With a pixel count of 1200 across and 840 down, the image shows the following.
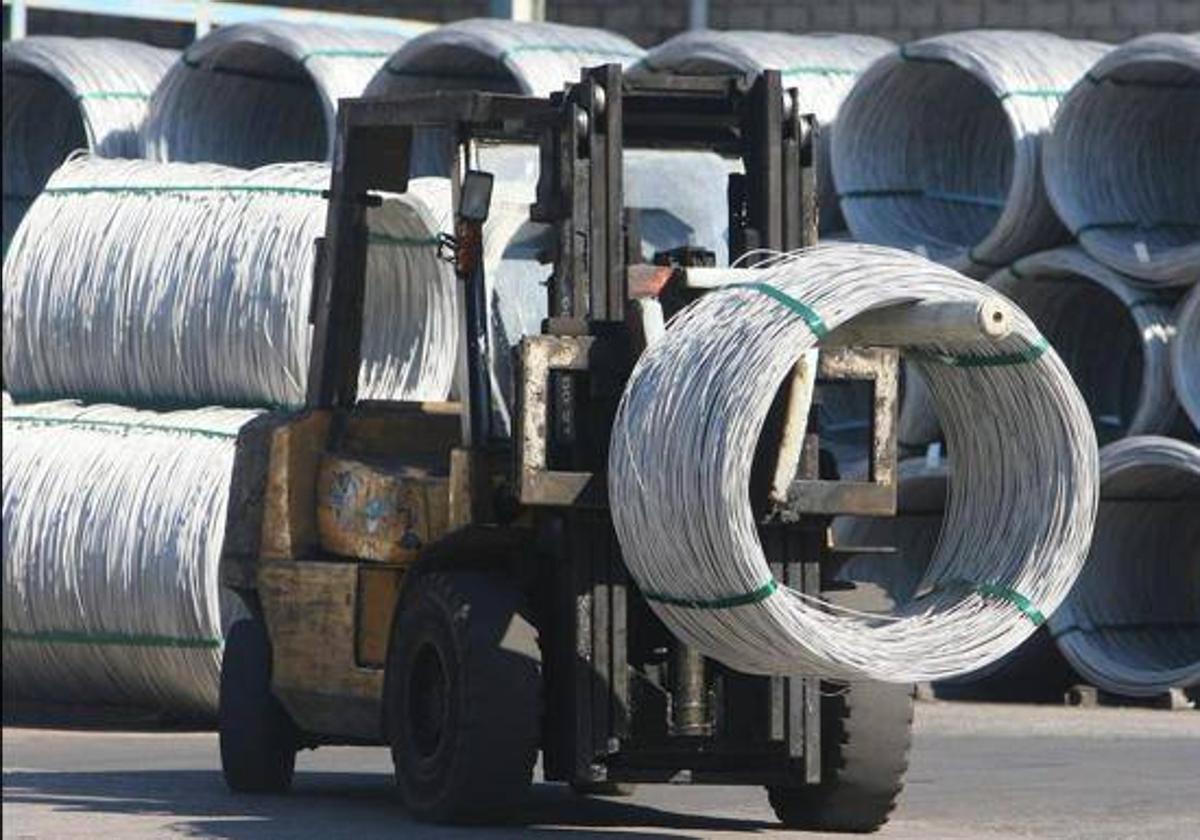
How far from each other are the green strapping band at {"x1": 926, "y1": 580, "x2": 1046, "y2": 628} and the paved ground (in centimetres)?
86

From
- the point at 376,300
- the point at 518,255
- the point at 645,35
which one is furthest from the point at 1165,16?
the point at 518,255

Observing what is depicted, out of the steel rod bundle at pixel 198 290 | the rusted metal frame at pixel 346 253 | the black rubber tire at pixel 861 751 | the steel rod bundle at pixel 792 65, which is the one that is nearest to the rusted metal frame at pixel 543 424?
the black rubber tire at pixel 861 751

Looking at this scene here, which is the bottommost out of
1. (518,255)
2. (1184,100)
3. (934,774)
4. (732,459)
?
(934,774)

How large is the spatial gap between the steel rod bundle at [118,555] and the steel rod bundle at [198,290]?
0.96 ft

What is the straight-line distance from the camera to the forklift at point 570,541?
408 inches

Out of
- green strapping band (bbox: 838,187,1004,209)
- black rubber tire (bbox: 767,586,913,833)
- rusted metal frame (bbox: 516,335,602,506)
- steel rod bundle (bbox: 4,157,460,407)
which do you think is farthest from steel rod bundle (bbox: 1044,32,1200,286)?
rusted metal frame (bbox: 516,335,602,506)

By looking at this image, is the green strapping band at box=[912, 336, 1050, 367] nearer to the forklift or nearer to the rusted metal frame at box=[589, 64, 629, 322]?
the forklift

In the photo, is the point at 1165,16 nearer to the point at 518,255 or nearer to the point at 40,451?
the point at 40,451

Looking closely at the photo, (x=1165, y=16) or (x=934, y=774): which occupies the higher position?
(x=1165, y=16)

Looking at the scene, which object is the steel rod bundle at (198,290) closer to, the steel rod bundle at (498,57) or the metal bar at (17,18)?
the steel rod bundle at (498,57)

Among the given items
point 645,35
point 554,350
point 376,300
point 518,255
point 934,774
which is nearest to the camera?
point 554,350

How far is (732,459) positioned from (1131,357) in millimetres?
10010

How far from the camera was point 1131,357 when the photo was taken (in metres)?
19.1

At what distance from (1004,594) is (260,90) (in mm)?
11202
